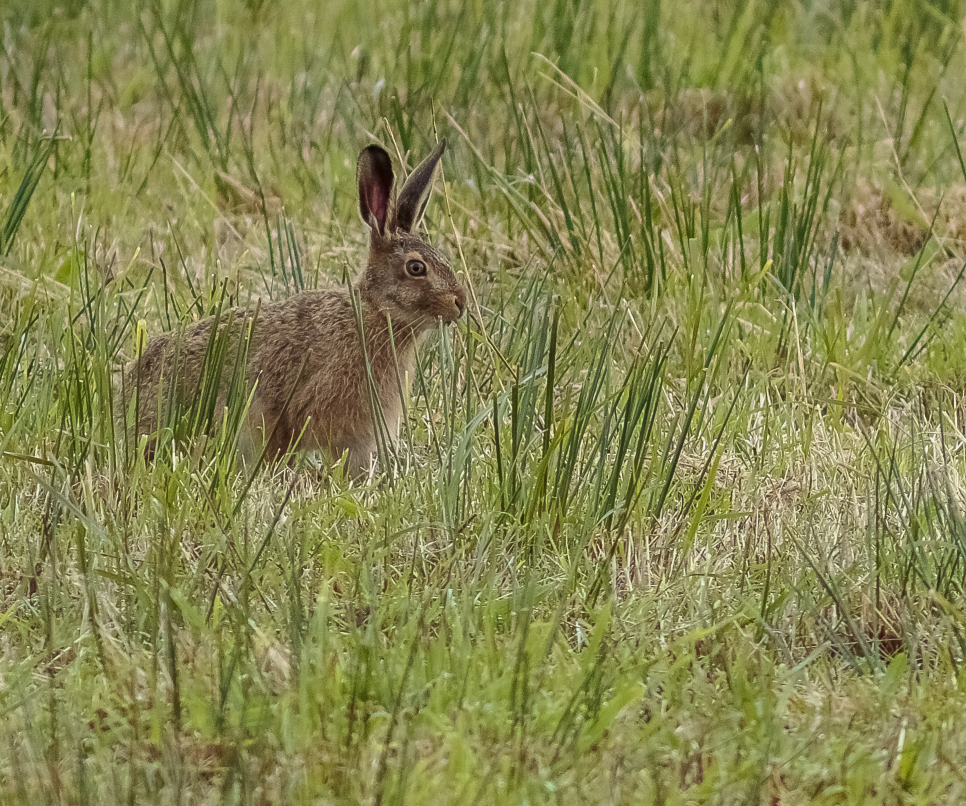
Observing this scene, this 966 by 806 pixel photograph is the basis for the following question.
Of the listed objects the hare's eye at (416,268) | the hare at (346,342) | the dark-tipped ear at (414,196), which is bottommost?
the hare at (346,342)

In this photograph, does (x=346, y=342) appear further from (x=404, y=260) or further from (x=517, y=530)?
(x=517, y=530)

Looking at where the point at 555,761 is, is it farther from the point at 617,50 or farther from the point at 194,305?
the point at 617,50

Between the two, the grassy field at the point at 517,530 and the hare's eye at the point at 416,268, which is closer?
the grassy field at the point at 517,530

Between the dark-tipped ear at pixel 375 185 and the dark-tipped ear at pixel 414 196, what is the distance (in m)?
0.04

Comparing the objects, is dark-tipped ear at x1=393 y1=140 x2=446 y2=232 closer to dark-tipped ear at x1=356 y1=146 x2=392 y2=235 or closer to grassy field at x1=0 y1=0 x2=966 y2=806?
dark-tipped ear at x1=356 y1=146 x2=392 y2=235

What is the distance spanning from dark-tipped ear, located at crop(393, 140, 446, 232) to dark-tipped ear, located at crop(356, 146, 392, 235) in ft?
0.13

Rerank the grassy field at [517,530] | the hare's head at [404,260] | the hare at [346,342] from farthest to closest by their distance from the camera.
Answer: the hare's head at [404,260] < the hare at [346,342] < the grassy field at [517,530]

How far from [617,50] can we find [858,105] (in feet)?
4.43

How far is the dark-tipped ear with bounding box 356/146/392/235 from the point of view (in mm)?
3791

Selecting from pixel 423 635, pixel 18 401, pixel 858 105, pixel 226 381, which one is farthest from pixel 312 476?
pixel 858 105

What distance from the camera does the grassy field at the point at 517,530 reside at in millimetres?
2092

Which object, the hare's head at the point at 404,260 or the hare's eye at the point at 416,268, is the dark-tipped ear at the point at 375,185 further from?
the hare's eye at the point at 416,268

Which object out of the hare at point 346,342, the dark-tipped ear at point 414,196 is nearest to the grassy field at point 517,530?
the hare at point 346,342

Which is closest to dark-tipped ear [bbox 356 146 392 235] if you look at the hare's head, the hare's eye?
the hare's head
